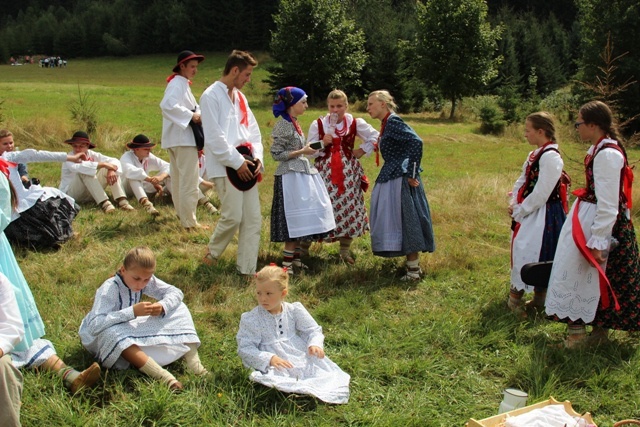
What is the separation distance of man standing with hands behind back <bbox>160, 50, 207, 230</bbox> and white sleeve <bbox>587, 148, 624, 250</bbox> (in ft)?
15.4

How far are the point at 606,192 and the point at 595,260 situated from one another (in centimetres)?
49

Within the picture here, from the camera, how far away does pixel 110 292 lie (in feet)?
13.3

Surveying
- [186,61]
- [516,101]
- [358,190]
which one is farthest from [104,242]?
[516,101]

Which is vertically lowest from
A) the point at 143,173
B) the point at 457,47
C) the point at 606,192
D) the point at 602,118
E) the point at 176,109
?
the point at 143,173

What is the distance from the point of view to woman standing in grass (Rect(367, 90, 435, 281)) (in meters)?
5.96

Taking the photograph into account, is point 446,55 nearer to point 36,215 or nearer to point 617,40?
point 617,40

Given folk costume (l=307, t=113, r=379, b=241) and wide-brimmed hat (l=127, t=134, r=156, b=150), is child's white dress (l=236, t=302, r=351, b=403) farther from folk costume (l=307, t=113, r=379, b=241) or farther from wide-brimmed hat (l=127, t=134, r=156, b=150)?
wide-brimmed hat (l=127, t=134, r=156, b=150)

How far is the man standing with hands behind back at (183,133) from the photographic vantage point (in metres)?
7.34

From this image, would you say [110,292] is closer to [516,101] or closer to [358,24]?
[516,101]

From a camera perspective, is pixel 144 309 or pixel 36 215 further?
pixel 36 215

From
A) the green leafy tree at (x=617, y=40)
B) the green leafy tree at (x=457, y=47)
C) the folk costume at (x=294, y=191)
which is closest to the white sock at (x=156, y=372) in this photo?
the folk costume at (x=294, y=191)

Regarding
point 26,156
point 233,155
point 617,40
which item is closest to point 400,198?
point 233,155

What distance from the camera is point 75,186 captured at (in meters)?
8.55

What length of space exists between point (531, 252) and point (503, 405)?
203cm
